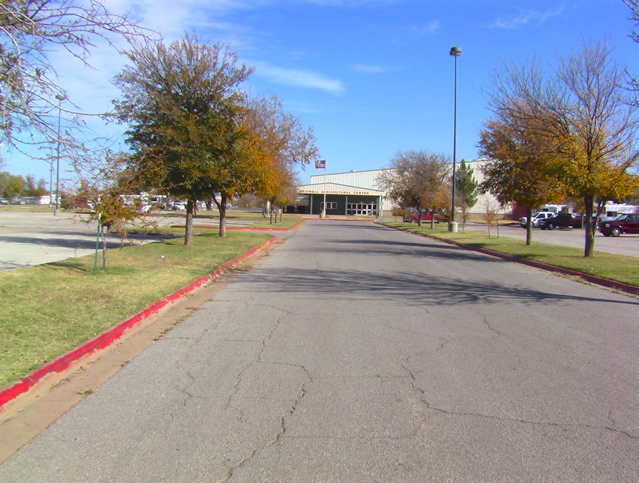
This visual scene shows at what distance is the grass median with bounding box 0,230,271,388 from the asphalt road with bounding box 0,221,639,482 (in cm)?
100

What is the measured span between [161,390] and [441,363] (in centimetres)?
336

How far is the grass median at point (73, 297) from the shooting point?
22.1 ft

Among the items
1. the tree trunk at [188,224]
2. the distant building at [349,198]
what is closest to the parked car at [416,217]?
the distant building at [349,198]

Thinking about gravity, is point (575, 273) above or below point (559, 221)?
below

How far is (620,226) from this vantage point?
146 ft

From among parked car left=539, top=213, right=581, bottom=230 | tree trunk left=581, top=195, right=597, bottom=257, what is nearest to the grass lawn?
tree trunk left=581, top=195, right=597, bottom=257

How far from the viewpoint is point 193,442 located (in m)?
4.54

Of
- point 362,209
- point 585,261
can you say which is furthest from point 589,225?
point 362,209

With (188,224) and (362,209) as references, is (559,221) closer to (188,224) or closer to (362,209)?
(188,224)

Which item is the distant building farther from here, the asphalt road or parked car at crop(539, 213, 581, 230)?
the asphalt road

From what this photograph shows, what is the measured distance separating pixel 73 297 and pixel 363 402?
21.7ft

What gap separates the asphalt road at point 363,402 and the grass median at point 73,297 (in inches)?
39.4

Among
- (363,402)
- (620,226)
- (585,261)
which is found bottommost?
(363,402)

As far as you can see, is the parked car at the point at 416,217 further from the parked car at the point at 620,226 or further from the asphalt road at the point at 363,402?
the asphalt road at the point at 363,402
